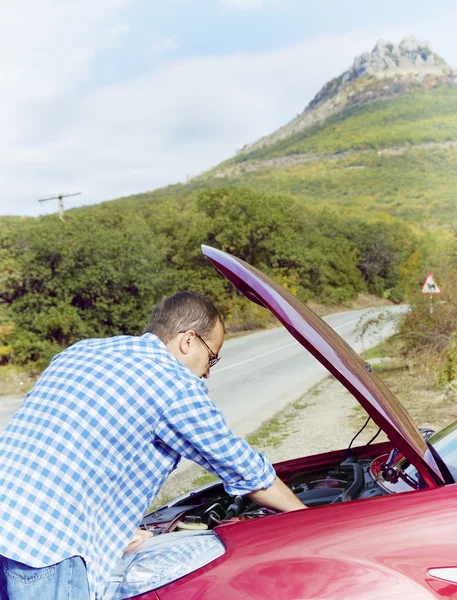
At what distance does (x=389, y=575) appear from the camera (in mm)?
1703

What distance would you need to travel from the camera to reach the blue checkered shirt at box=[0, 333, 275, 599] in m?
1.80

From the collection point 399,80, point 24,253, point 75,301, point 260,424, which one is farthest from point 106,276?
point 399,80

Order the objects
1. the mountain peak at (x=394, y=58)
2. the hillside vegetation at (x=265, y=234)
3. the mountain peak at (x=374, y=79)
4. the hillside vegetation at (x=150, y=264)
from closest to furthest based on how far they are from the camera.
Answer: the hillside vegetation at (x=150, y=264) → the hillside vegetation at (x=265, y=234) → the mountain peak at (x=374, y=79) → the mountain peak at (x=394, y=58)

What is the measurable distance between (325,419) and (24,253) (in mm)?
14822

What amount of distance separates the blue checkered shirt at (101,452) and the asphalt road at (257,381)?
7050mm

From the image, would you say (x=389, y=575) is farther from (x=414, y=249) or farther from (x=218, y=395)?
(x=414, y=249)

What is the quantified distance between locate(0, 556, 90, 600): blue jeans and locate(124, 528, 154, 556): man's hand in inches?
13.9

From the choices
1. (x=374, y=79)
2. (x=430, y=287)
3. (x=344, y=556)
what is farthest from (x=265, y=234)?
(x=374, y=79)

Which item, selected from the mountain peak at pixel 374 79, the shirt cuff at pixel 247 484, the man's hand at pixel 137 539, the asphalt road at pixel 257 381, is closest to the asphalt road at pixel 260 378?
the asphalt road at pixel 257 381

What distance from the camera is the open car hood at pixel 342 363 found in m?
1.93

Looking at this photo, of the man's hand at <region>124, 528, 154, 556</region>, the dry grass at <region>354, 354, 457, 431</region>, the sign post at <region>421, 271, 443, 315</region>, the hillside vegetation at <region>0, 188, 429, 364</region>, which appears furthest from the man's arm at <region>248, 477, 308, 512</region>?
the hillside vegetation at <region>0, 188, 429, 364</region>

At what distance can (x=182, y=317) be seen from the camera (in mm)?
2154

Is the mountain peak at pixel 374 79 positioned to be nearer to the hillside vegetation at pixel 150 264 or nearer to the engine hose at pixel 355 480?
the hillside vegetation at pixel 150 264

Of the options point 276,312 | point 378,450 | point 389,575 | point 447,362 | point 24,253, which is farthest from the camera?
point 24,253
